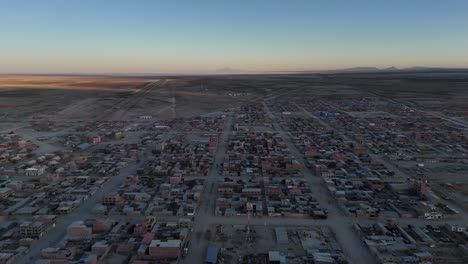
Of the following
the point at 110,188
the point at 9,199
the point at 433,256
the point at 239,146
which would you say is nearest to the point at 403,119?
the point at 239,146

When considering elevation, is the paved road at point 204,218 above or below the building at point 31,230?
below

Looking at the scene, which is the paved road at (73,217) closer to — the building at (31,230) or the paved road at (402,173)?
the building at (31,230)

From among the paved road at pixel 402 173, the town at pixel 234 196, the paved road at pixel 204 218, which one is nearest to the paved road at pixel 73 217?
the town at pixel 234 196

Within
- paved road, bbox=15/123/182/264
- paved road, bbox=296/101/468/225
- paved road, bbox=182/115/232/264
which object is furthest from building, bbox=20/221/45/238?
paved road, bbox=296/101/468/225

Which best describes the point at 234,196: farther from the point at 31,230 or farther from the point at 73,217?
the point at 31,230

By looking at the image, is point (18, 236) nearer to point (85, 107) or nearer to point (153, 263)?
point (153, 263)

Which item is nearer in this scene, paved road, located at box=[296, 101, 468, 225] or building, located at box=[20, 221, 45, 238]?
building, located at box=[20, 221, 45, 238]

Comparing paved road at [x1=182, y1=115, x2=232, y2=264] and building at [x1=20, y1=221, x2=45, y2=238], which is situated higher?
building at [x1=20, y1=221, x2=45, y2=238]

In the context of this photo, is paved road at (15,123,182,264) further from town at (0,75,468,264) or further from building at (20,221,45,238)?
building at (20,221,45,238)
